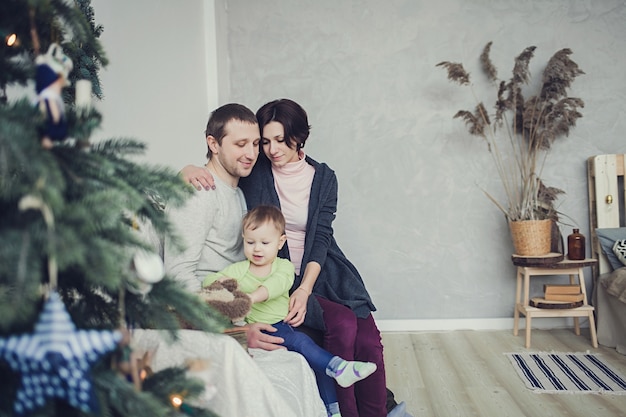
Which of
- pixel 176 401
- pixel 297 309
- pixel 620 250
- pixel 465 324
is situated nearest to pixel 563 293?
pixel 620 250

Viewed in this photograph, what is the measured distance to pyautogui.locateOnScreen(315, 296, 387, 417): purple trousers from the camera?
202 cm

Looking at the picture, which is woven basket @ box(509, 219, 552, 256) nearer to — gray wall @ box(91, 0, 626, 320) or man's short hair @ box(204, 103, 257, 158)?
gray wall @ box(91, 0, 626, 320)

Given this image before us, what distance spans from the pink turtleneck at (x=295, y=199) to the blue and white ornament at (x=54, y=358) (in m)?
1.62

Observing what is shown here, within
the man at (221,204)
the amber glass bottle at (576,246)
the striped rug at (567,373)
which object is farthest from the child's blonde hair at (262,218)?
the amber glass bottle at (576,246)

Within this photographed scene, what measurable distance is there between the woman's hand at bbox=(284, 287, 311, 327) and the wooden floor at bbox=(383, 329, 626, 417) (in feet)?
2.71

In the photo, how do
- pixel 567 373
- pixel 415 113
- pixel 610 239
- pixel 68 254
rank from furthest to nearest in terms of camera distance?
1. pixel 415 113
2. pixel 610 239
3. pixel 567 373
4. pixel 68 254

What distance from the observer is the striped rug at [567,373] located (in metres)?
2.64

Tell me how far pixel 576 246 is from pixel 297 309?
2.27 meters

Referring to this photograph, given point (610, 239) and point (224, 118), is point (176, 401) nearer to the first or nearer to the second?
point (224, 118)

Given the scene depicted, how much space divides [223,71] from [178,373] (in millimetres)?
3199

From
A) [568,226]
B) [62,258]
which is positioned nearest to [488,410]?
[568,226]

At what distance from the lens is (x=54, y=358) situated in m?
0.69

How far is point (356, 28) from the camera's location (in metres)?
3.87

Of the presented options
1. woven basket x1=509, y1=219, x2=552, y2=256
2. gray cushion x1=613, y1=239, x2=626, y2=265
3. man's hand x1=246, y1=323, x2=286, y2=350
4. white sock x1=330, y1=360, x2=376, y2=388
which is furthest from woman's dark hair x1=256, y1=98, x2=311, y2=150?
gray cushion x1=613, y1=239, x2=626, y2=265
